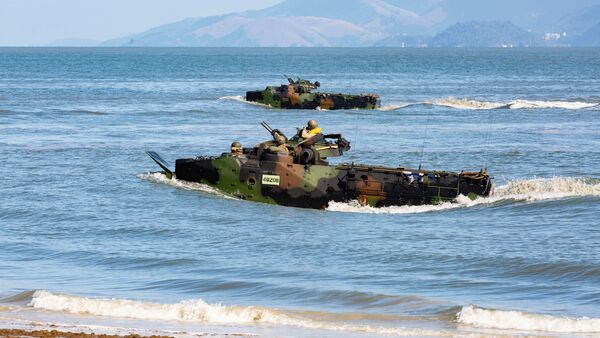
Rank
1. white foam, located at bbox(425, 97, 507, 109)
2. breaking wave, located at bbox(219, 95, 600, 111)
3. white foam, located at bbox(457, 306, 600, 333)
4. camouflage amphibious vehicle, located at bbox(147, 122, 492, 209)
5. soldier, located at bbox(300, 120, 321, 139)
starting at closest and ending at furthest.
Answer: white foam, located at bbox(457, 306, 600, 333)
camouflage amphibious vehicle, located at bbox(147, 122, 492, 209)
soldier, located at bbox(300, 120, 321, 139)
breaking wave, located at bbox(219, 95, 600, 111)
white foam, located at bbox(425, 97, 507, 109)

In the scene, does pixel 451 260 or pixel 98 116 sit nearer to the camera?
pixel 451 260

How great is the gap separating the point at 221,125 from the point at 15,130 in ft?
31.8

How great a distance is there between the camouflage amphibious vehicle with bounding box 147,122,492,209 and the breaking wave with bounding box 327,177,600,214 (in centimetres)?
A: 16

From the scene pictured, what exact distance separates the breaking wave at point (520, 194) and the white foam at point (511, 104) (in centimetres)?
3735

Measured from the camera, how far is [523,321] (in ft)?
65.4

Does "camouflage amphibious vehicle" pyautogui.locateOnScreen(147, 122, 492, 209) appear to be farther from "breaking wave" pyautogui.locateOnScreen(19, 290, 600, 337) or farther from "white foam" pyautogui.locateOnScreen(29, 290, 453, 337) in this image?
"white foam" pyautogui.locateOnScreen(29, 290, 453, 337)

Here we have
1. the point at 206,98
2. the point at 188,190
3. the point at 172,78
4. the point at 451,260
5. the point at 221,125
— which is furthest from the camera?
the point at 172,78

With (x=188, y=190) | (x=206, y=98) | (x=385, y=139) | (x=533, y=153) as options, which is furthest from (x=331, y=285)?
(x=206, y=98)

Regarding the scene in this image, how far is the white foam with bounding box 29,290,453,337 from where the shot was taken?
2028 cm

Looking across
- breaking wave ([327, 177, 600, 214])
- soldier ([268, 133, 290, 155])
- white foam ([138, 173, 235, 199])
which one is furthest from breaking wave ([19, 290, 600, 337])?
white foam ([138, 173, 235, 199])

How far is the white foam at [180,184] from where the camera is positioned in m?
34.7

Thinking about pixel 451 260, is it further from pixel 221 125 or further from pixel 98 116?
pixel 98 116

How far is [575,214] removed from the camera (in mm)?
31484

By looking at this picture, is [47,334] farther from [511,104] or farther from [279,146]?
[511,104]
